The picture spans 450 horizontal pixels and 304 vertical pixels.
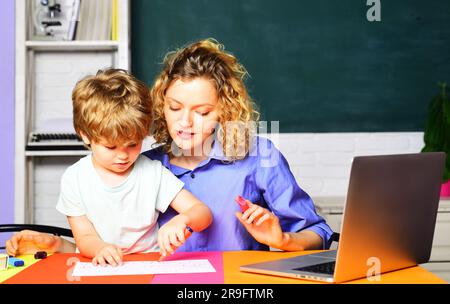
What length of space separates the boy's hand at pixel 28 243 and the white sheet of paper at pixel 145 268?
0.23 meters

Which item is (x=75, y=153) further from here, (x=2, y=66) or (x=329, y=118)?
(x=329, y=118)

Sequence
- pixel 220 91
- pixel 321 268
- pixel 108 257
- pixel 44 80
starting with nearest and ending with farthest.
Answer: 1. pixel 321 268
2. pixel 108 257
3. pixel 220 91
4. pixel 44 80

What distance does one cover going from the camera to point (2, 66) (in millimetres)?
3461

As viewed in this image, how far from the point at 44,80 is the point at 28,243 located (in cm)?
198

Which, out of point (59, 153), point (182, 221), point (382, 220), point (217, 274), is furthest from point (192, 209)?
point (59, 153)

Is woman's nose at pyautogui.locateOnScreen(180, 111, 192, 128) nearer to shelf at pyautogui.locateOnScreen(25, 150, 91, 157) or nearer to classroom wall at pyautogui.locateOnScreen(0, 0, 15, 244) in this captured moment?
shelf at pyautogui.locateOnScreen(25, 150, 91, 157)

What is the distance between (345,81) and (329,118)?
22 cm

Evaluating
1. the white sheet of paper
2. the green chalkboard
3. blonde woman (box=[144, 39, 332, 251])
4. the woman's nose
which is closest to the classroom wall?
the green chalkboard

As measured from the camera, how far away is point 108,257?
1557mm

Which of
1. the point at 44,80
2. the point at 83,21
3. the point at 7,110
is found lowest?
the point at 7,110

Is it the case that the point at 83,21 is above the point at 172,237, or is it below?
above

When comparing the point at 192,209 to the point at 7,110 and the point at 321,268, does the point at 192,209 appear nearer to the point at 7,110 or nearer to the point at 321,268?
the point at 321,268

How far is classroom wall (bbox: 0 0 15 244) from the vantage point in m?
3.45

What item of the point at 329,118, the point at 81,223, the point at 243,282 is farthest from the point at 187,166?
the point at 329,118
